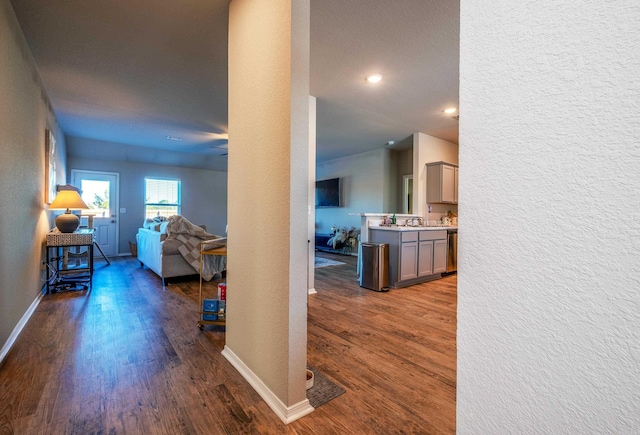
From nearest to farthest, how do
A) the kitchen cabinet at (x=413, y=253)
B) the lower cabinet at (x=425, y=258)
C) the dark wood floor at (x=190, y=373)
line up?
the dark wood floor at (x=190, y=373) → the kitchen cabinet at (x=413, y=253) → the lower cabinet at (x=425, y=258)

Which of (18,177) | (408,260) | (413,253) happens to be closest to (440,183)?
(413,253)

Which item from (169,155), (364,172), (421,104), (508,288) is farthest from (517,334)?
(169,155)

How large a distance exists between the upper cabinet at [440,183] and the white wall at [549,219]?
4.93 metres

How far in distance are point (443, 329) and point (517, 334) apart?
2318 mm

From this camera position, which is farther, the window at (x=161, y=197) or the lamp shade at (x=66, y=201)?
the window at (x=161, y=197)

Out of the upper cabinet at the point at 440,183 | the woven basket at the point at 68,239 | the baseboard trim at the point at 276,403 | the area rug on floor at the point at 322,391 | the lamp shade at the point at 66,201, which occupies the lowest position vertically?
the area rug on floor at the point at 322,391

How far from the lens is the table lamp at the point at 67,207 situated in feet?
11.4

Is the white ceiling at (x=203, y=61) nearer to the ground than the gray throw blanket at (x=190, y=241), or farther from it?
farther from it

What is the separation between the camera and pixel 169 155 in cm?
698

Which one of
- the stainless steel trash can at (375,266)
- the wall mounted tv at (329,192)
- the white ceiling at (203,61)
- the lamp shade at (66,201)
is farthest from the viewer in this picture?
the wall mounted tv at (329,192)

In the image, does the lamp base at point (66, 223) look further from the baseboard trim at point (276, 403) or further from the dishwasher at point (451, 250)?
the dishwasher at point (451, 250)

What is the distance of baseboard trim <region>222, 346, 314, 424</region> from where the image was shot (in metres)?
1.39

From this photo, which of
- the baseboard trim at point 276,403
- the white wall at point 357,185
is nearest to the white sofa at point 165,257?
the baseboard trim at point 276,403

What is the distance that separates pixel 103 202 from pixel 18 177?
15.9 feet
